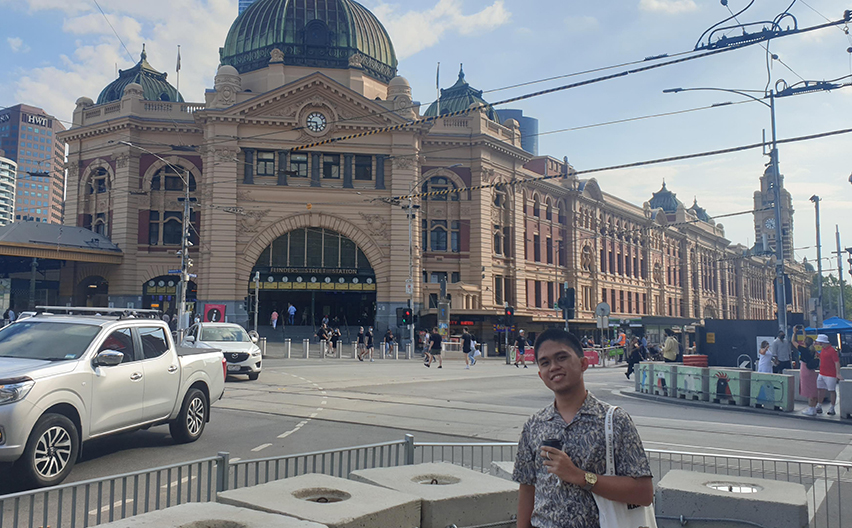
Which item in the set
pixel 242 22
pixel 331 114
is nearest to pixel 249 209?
pixel 331 114

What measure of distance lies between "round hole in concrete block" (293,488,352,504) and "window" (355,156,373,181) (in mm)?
45261

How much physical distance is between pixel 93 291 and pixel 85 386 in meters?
47.2

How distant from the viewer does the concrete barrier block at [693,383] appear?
18.8 metres

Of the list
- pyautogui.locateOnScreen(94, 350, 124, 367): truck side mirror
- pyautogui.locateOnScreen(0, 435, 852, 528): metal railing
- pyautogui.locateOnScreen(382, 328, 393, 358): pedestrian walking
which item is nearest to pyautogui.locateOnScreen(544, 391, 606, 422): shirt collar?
pyautogui.locateOnScreen(0, 435, 852, 528): metal railing

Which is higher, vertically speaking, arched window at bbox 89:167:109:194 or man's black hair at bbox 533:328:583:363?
arched window at bbox 89:167:109:194

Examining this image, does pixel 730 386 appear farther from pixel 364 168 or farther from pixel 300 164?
pixel 300 164

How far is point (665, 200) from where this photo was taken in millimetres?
100562

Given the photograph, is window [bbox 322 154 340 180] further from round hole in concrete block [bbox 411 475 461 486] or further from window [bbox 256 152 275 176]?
round hole in concrete block [bbox 411 475 461 486]

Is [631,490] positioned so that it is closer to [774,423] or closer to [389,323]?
[774,423]

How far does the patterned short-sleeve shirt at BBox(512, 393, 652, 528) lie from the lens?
10.4 ft

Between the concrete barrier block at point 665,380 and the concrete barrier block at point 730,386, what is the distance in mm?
A: 1264

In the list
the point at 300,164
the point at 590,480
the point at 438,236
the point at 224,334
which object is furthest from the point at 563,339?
the point at 438,236

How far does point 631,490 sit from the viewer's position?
3.13m

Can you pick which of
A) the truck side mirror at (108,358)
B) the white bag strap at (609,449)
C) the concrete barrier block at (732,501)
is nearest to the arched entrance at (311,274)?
the truck side mirror at (108,358)
